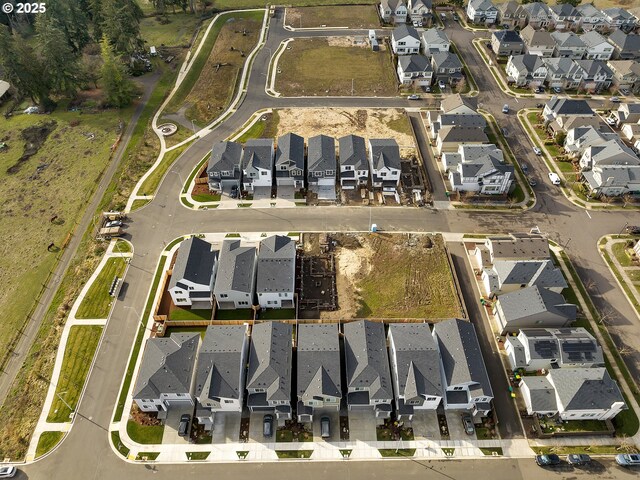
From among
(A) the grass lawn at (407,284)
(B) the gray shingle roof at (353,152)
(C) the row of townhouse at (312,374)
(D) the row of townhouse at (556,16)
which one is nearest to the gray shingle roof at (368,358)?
(C) the row of townhouse at (312,374)

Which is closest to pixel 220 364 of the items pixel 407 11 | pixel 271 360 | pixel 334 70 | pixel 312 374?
pixel 271 360

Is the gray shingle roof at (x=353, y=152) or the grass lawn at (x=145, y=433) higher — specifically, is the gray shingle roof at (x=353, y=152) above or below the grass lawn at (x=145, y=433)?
above

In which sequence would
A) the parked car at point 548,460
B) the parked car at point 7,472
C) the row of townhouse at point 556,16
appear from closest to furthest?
the parked car at point 7,472 → the parked car at point 548,460 → the row of townhouse at point 556,16

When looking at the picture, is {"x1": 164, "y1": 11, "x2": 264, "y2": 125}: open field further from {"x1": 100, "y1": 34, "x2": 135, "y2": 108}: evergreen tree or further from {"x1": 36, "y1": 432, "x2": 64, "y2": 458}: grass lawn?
{"x1": 36, "y1": 432, "x2": 64, "y2": 458}: grass lawn

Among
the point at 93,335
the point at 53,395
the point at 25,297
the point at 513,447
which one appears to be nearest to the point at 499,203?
the point at 513,447

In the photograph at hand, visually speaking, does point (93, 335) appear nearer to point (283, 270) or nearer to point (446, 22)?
point (283, 270)

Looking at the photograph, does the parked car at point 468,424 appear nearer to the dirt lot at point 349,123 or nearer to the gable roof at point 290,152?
the gable roof at point 290,152

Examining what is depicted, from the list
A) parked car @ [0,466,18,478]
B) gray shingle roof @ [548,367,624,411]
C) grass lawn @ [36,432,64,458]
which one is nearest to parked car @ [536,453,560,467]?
gray shingle roof @ [548,367,624,411]
